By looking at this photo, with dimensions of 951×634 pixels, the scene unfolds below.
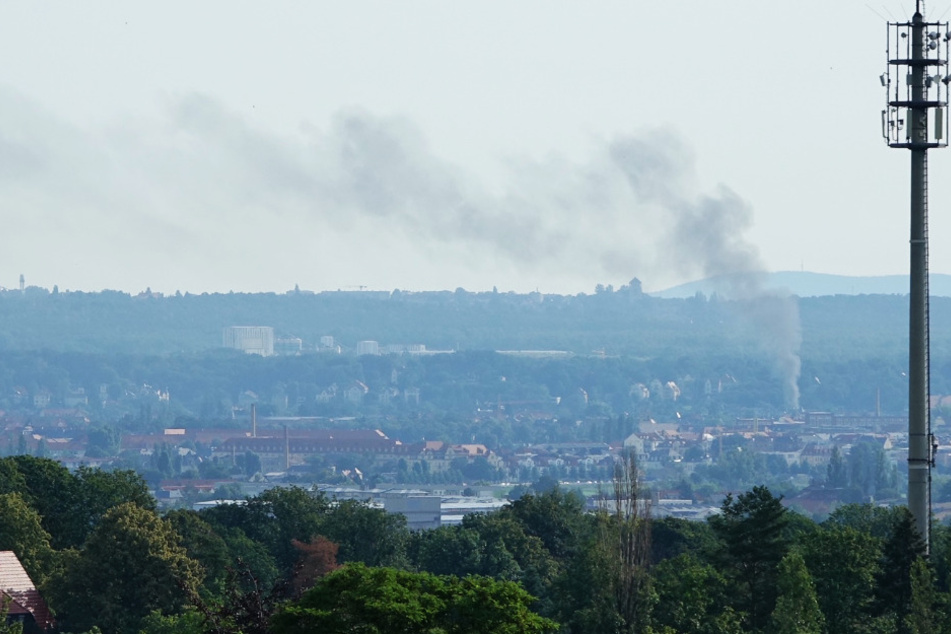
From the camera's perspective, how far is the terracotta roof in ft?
137

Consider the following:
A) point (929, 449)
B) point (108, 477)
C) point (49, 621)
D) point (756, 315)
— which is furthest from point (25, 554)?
point (756, 315)

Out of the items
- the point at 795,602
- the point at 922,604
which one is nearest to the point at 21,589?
the point at 795,602

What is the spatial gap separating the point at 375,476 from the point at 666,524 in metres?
142

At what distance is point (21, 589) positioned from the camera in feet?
139

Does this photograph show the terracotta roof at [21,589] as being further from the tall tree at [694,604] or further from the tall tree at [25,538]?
the tall tree at [694,604]

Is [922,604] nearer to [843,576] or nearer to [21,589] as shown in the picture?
[843,576]

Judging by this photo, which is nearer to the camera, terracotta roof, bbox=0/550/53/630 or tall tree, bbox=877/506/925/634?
tall tree, bbox=877/506/925/634

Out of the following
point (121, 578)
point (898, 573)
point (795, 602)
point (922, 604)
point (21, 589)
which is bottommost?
point (21, 589)

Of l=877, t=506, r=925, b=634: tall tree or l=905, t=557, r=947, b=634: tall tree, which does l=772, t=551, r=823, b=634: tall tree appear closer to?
l=905, t=557, r=947, b=634: tall tree

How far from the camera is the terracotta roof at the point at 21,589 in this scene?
41906 mm

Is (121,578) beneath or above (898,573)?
beneath

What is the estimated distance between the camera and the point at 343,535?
2172 inches

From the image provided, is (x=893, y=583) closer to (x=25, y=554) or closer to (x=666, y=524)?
(x=25, y=554)

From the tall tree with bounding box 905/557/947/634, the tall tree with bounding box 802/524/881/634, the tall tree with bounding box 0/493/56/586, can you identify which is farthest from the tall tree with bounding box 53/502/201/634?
the tall tree with bounding box 905/557/947/634
